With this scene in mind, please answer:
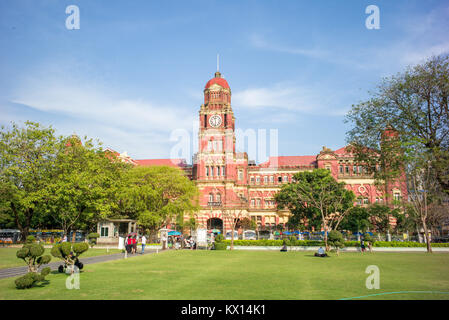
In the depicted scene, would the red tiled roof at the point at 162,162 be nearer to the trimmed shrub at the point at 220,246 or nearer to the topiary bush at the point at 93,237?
the topiary bush at the point at 93,237

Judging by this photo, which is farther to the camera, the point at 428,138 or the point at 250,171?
the point at 250,171

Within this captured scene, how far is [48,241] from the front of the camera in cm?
3916

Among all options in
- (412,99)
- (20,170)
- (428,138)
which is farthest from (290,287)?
(20,170)

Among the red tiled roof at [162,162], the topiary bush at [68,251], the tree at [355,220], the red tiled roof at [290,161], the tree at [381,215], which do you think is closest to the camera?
the topiary bush at [68,251]

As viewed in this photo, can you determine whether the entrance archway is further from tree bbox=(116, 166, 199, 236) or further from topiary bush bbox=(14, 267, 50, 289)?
topiary bush bbox=(14, 267, 50, 289)

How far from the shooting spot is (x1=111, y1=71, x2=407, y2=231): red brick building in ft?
196

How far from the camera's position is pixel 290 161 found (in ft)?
229

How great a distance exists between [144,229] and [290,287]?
117 ft

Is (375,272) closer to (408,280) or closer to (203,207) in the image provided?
(408,280)

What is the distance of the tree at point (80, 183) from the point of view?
3562 cm

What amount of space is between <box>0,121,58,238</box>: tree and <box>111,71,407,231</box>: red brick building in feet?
87.2

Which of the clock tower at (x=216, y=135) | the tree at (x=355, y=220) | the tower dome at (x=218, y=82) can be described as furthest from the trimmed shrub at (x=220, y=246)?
the tower dome at (x=218, y=82)

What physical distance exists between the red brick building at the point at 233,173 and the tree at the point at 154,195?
1361 cm

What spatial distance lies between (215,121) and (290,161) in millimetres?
18611
